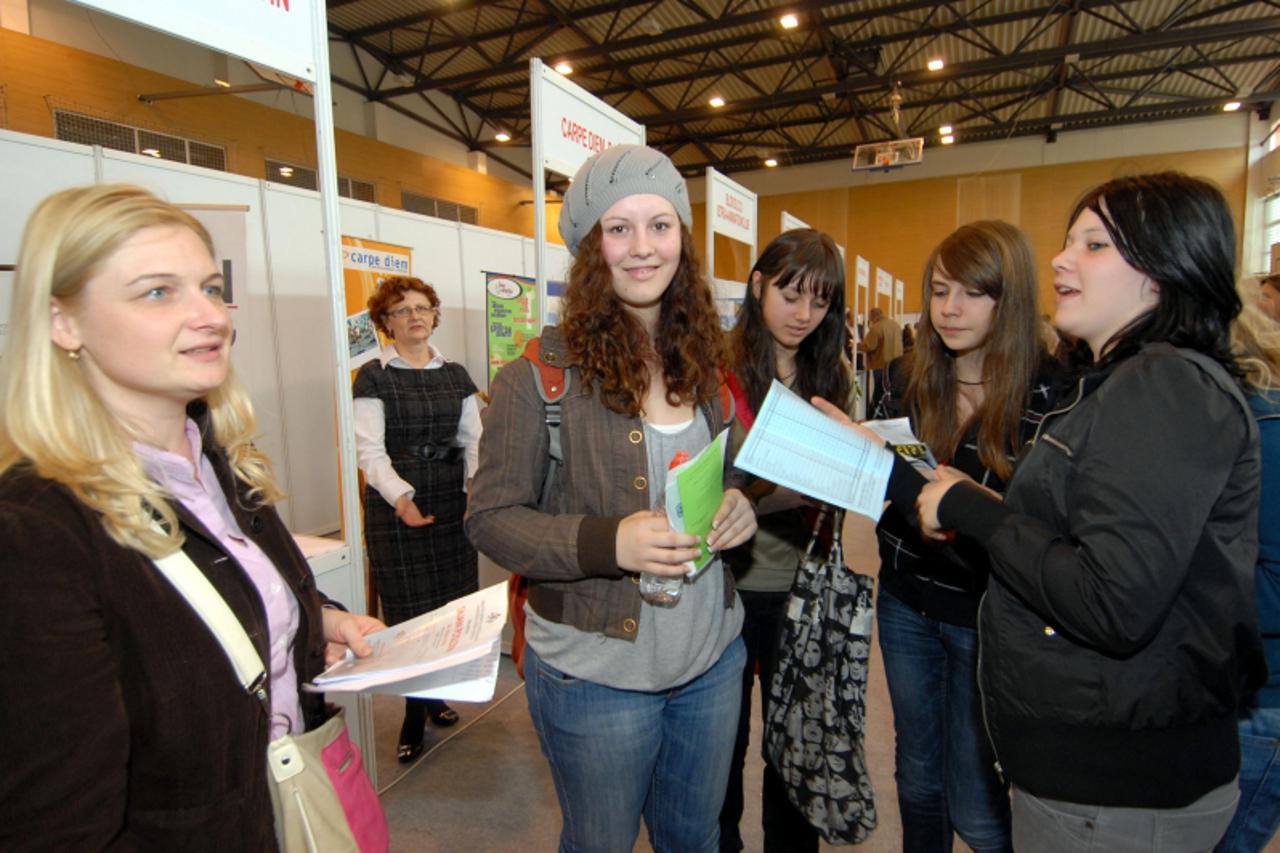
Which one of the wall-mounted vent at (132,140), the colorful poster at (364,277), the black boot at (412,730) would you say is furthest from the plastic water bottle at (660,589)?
the wall-mounted vent at (132,140)

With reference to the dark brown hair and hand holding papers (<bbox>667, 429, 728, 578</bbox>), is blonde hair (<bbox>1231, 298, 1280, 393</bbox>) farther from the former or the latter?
hand holding papers (<bbox>667, 429, 728, 578</bbox>)

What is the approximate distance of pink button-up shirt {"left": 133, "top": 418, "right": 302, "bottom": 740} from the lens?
90 centimetres

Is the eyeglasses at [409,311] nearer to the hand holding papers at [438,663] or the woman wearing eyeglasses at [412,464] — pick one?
the woman wearing eyeglasses at [412,464]

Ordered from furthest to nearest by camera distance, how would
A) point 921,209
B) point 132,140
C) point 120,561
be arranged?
point 921,209, point 132,140, point 120,561

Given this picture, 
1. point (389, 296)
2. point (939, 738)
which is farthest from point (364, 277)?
point (939, 738)

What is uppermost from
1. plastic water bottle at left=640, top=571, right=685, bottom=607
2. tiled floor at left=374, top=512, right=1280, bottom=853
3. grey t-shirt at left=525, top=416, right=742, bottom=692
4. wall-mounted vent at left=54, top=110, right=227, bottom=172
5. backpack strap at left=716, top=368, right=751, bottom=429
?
wall-mounted vent at left=54, top=110, right=227, bottom=172

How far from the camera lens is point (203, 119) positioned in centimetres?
868

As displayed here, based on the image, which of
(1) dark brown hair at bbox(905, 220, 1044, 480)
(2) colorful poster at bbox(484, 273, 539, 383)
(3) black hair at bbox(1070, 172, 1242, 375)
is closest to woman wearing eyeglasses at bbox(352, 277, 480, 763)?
(2) colorful poster at bbox(484, 273, 539, 383)

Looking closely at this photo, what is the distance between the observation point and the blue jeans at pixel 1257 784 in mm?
1230

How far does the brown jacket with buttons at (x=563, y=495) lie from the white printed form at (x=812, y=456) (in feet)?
0.74

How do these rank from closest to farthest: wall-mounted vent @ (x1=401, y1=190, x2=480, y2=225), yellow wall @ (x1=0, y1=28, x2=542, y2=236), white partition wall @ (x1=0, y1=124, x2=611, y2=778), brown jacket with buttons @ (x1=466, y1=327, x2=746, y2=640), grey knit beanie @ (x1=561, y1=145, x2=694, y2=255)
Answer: brown jacket with buttons @ (x1=466, y1=327, x2=746, y2=640), grey knit beanie @ (x1=561, y1=145, x2=694, y2=255), white partition wall @ (x1=0, y1=124, x2=611, y2=778), yellow wall @ (x1=0, y1=28, x2=542, y2=236), wall-mounted vent @ (x1=401, y1=190, x2=480, y2=225)

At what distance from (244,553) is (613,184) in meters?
0.83

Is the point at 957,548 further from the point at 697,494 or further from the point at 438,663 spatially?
the point at 438,663

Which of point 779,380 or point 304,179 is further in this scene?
point 304,179
